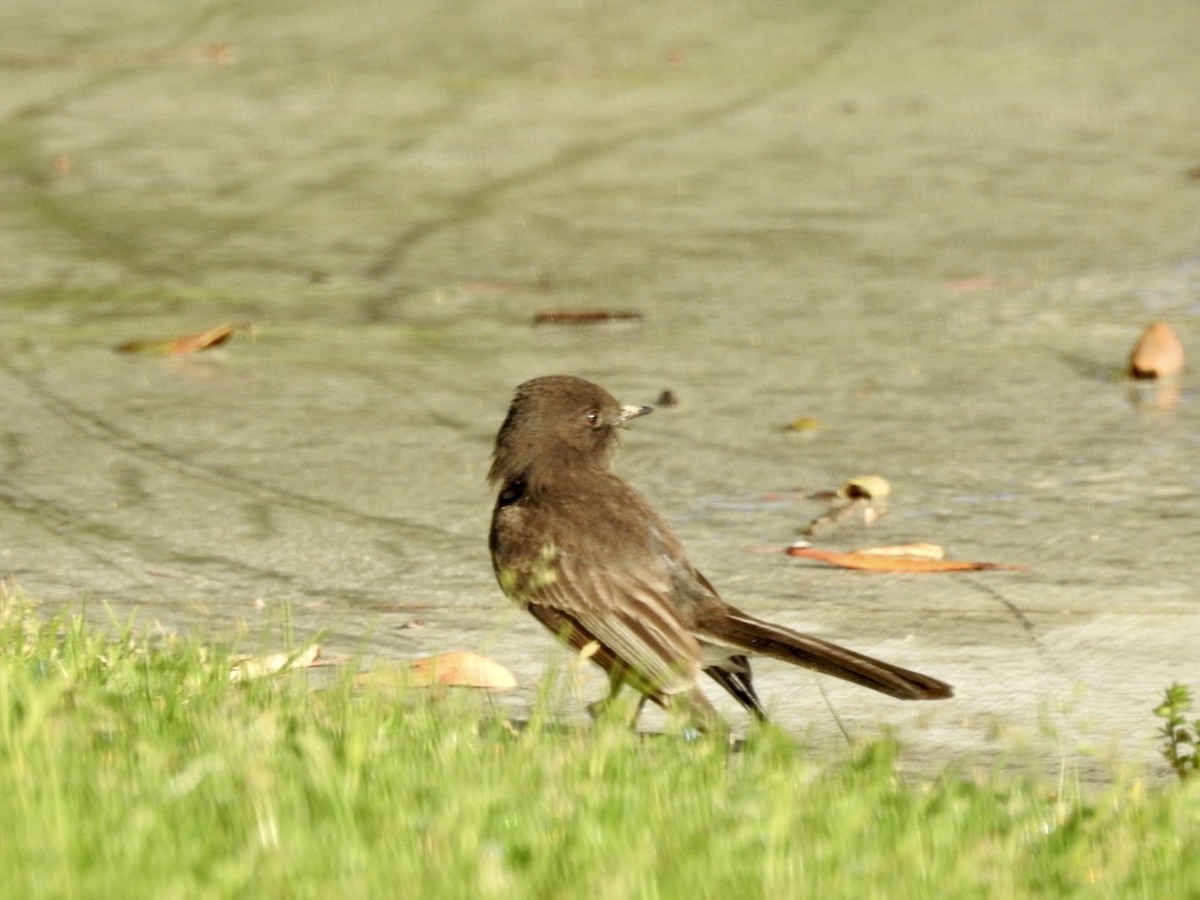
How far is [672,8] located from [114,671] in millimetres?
12393

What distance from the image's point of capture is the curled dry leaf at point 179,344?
29.0ft

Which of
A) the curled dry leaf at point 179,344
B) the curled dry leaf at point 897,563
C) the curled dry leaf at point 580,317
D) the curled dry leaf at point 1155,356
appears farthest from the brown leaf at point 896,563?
the curled dry leaf at point 179,344

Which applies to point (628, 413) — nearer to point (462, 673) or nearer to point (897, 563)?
point (897, 563)

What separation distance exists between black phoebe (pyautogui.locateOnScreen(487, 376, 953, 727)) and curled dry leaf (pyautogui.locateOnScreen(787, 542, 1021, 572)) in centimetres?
102

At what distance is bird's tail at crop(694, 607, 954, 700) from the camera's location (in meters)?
4.69

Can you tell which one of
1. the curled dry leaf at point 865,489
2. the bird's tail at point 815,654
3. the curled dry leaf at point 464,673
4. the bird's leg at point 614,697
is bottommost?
the curled dry leaf at point 865,489

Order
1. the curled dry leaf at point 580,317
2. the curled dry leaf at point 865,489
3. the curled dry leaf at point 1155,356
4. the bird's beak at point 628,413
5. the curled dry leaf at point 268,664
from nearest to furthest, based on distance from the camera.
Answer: the curled dry leaf at point 268,664 < the bird's beak at point 628,413 < the curled dry leaf at point 865,489 < the curled dry leaf at point 1155,356 < the curled dry leaf at point 580,317

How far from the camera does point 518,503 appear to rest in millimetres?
5418

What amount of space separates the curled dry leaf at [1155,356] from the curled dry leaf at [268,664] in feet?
13.3

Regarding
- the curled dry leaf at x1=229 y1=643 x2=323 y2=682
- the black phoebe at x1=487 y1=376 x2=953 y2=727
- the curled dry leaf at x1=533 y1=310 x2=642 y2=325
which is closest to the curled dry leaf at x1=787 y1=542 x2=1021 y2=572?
the black phoebe at x1=487 y1=376 x2=953 y2=727

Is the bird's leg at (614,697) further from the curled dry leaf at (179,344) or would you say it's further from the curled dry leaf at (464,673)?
the curled dry leaf at (179,344)

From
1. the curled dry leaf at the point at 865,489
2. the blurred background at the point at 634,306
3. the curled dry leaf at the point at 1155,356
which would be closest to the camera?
the blurred background at the point at 634,306

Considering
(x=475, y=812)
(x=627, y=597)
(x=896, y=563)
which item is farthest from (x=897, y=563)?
(x=475, y=812)

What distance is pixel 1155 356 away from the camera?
8273mm
